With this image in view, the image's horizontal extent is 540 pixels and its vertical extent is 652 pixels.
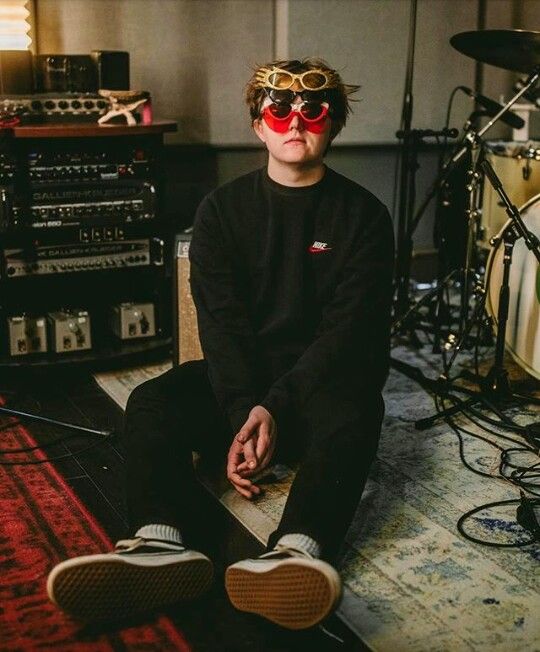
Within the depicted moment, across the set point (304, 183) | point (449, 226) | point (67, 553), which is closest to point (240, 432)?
point (67, 553)

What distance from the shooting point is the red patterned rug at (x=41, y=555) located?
1798mm

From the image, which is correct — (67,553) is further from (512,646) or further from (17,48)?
(17,48)

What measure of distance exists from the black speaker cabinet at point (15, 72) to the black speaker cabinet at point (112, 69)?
27 cm

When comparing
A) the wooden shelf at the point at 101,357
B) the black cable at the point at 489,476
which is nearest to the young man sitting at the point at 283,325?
the black cable at the point at 489,476

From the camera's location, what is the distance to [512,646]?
180cm

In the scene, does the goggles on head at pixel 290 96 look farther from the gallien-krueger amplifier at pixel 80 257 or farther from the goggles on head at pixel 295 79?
the gallien-krueger amplifier at pixel 80 257

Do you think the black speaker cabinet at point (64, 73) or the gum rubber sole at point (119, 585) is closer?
the gum rubber sole at point (119, 585)

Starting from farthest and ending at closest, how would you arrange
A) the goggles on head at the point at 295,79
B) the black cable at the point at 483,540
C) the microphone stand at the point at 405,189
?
the microphone stand at the point at 405,189, the goggles on head at the point at 295,79, the black cable at the point at 483,540

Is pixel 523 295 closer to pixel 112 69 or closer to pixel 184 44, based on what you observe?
pixel 112 69

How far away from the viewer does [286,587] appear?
1.74 metres

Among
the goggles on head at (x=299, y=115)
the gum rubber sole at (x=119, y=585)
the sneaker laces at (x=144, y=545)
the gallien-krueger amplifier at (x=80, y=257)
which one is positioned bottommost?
the gum rubber sole at (x=119, y=585)

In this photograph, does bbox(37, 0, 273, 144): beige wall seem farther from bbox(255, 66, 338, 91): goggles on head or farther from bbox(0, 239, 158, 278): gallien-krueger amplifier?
bbox(255, 66, 338, 91): goggles on head

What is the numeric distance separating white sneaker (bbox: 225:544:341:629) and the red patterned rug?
17 cm

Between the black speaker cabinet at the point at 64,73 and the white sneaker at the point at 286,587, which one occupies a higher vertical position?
the black speaker cabinet at the point at 64,73
